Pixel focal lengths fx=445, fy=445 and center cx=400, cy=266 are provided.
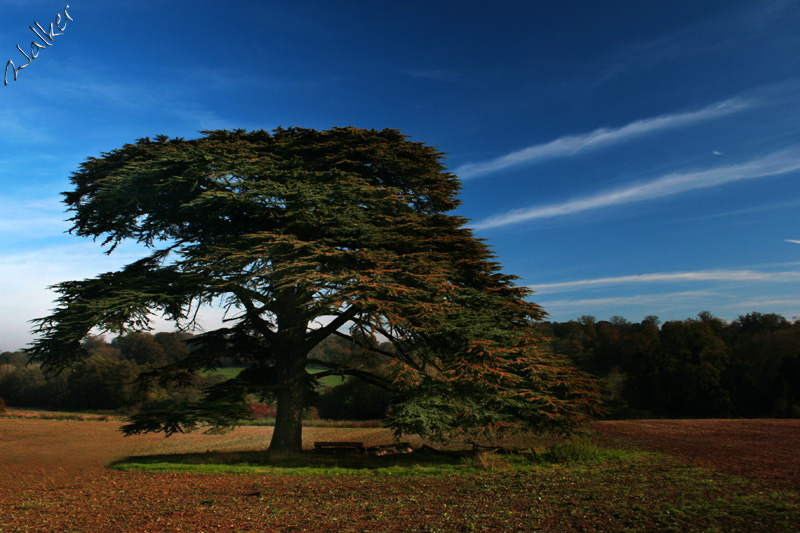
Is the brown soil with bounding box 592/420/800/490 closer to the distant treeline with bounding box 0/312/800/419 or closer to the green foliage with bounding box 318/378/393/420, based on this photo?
the distant treeline with bounding box 0/312/800/419

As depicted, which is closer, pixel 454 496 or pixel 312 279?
pixel 454 496

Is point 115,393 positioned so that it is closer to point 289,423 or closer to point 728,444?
point 289,423

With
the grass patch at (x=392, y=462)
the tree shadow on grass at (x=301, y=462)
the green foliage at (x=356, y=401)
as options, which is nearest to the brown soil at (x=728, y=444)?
the grass patch at (x=392, y=462)

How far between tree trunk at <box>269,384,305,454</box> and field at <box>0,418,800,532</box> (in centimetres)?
344

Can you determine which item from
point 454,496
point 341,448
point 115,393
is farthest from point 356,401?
point 454,496

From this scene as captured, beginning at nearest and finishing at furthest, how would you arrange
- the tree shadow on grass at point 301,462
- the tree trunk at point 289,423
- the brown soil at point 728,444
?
the brown soil at point 728,444 → the tree shadow on grass at point 301,462 → the tree trunk at point 289,423

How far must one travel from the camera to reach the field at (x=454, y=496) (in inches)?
238

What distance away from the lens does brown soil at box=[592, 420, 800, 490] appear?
9078 mm

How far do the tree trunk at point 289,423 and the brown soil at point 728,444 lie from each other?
34.7 feet

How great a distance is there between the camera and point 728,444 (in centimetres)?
1349

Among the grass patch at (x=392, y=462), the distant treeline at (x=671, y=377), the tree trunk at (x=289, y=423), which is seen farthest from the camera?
the distant treeline at (x=671, y=377)

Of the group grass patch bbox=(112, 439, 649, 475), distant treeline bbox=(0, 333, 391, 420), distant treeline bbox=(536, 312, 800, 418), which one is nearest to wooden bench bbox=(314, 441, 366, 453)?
grass patch bbox=(112, 439, 649, 475)

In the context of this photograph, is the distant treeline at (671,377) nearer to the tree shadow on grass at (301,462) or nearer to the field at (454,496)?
the tree shadow on grass at (301,462)

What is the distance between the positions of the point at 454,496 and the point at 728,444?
35.2 feet
